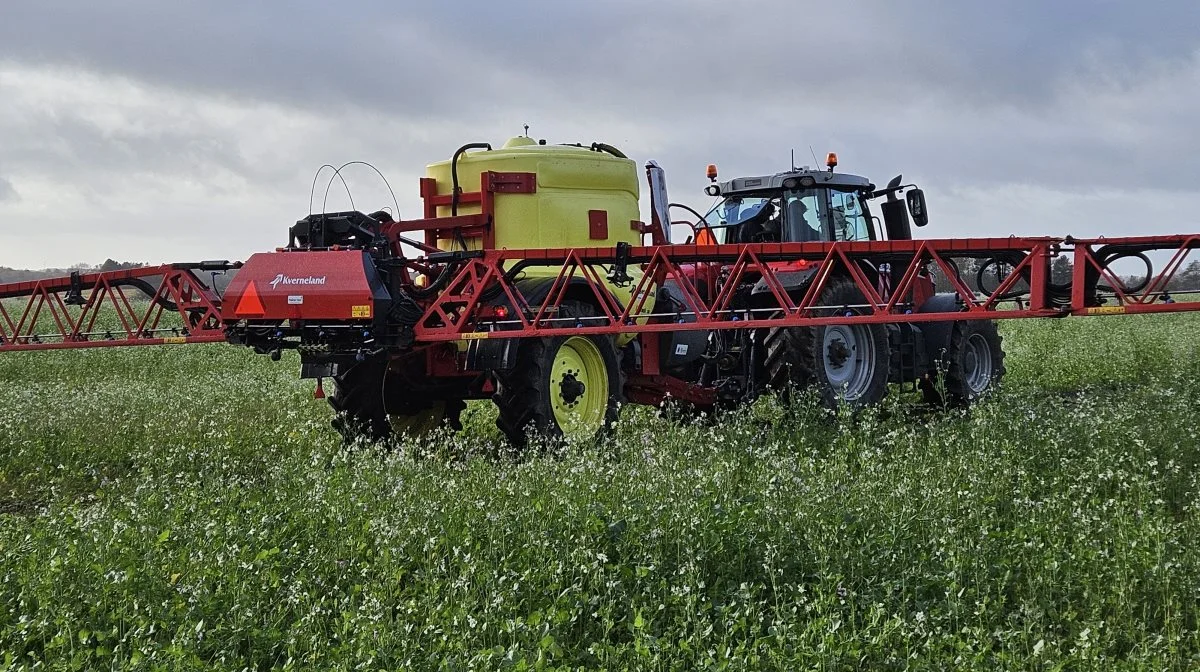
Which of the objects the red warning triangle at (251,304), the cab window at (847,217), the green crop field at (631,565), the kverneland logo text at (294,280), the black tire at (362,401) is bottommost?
the green crop field at (631,565)

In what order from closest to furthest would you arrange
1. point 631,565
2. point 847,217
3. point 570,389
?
point 631,565 < point 570,389 < point 847,217

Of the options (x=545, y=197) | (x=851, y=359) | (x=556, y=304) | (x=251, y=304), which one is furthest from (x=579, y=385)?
(x=851, y=359)

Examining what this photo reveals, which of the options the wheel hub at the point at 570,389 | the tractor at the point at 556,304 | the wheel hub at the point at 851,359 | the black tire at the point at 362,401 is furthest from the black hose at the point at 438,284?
the wheel hub at the point at 851,359

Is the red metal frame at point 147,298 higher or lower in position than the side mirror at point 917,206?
lower

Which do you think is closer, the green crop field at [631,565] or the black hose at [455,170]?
the green crop field at [631,565]

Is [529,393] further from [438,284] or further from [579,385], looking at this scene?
[438,284]

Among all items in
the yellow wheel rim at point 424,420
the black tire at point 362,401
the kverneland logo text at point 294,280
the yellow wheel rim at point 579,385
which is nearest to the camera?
the kverneland logo text at point 294,280

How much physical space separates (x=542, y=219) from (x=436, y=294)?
110 cm

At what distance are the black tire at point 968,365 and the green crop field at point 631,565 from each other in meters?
3.94

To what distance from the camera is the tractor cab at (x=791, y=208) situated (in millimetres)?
10250

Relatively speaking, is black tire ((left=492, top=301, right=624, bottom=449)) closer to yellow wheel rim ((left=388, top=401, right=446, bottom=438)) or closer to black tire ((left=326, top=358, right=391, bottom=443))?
black tire ((left=326, top=358, right=391, bottom=443))

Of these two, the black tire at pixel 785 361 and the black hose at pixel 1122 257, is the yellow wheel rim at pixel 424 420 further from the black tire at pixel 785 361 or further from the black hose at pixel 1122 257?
the black hose at pixel 1122 257

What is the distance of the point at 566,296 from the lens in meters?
8.18

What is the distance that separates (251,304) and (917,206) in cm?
592
